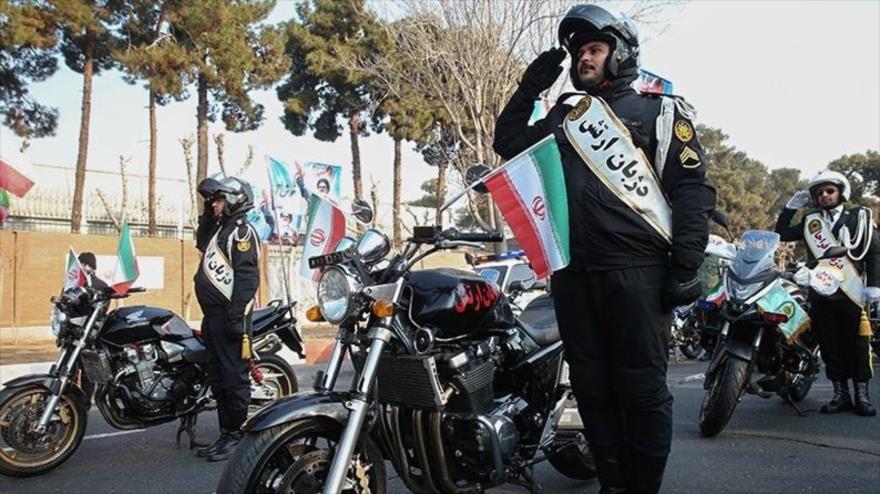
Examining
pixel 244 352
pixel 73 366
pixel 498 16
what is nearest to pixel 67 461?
pixel 73 366

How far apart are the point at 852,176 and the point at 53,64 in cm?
3704

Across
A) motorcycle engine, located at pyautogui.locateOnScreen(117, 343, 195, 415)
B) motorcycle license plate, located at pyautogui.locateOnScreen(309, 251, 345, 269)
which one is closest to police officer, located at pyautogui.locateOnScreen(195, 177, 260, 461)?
motorcycle engine, located at pyautogui.locateOnScreen(117, 343, 195, 415)

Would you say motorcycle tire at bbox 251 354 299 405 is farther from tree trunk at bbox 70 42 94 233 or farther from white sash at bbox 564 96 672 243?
tree trunk at bbox 70 42 94 233

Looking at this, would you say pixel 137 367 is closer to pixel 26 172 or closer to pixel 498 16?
pixel 26 172

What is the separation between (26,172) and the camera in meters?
5.80

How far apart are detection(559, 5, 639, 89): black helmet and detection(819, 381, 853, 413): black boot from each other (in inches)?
159

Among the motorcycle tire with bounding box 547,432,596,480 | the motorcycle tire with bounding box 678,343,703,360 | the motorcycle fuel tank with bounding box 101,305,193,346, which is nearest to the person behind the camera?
the motorcycle tire with bounding box 547,432,596,480

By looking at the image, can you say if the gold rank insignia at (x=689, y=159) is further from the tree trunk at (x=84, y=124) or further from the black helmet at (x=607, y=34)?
the tree trunk at (x=84, y=124)

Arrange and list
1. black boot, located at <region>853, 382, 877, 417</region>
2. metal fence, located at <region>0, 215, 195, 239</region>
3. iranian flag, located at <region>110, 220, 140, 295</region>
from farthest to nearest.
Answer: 1. metal fence, located at <region>0, 215, 195, 239</region>
2. black boot, located at <region>853, 382, 877, 417</region>
3. iranian flag, located at <region>110, 220, 140, 295</region>

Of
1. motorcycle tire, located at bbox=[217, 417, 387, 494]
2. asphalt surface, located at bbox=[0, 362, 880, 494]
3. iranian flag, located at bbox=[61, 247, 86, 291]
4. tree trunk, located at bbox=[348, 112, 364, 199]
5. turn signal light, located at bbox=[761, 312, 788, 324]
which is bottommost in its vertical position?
asphalt surface, located at bbox=[0, 362, 880, 494]

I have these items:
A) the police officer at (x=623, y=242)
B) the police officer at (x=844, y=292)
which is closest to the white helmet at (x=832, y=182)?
the police officer at (x=844, y=292)

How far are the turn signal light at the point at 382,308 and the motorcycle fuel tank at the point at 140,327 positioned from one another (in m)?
2.95

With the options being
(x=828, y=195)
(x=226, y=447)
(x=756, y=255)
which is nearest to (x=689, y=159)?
(x=756, y=255)

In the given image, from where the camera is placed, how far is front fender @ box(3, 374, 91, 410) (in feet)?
15.4
